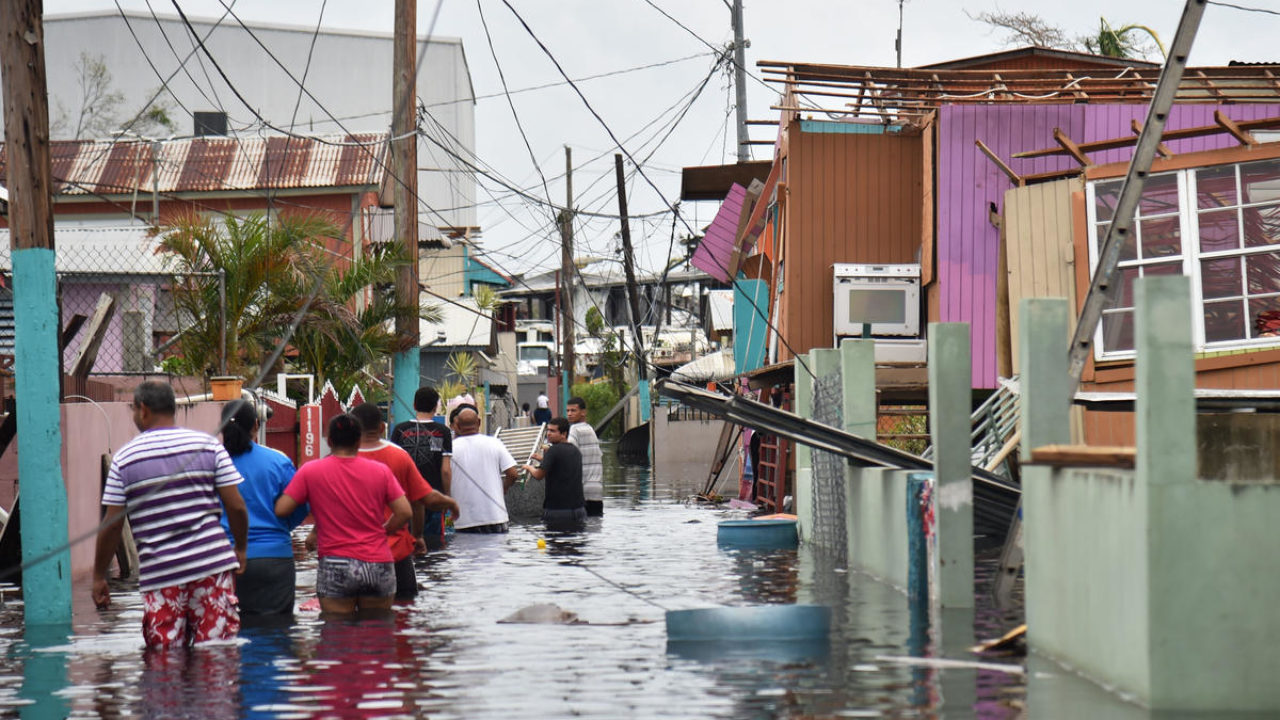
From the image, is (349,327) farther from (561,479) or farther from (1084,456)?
(1084,456)

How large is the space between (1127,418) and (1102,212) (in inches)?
88.8

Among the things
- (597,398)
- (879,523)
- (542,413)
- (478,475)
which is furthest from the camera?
(597,398)

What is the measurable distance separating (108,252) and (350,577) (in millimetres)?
20827

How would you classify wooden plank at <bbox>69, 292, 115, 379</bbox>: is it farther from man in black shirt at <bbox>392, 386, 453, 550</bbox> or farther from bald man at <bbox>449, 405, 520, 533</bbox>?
bald man at <bbox>449, 405, 520, 533</bbox>

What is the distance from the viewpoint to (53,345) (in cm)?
1156

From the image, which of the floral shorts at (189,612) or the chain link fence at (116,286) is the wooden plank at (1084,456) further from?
the chain link fence at (116,286)

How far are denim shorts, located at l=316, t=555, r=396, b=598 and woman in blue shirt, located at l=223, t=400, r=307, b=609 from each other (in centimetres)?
27

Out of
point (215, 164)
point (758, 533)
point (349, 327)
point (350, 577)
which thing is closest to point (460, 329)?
point (215, 164)

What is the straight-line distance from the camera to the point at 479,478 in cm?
Result: 1770

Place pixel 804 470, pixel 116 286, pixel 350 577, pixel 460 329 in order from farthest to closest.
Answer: pixel 460 329, pixel 116 286, pixel 804 470, pixel 350 577

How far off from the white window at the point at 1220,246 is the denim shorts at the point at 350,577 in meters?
9.32

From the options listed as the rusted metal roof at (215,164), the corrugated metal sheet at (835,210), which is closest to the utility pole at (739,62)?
the rusted metal roof at (215,164)

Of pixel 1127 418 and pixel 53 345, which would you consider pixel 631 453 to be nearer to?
pixel 1127 418

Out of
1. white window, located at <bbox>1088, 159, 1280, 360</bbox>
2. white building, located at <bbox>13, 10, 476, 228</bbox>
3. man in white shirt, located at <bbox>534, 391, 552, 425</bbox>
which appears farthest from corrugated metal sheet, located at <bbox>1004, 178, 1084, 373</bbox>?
white building, located at <bbox>13, 10, 476, 228</bbox>
